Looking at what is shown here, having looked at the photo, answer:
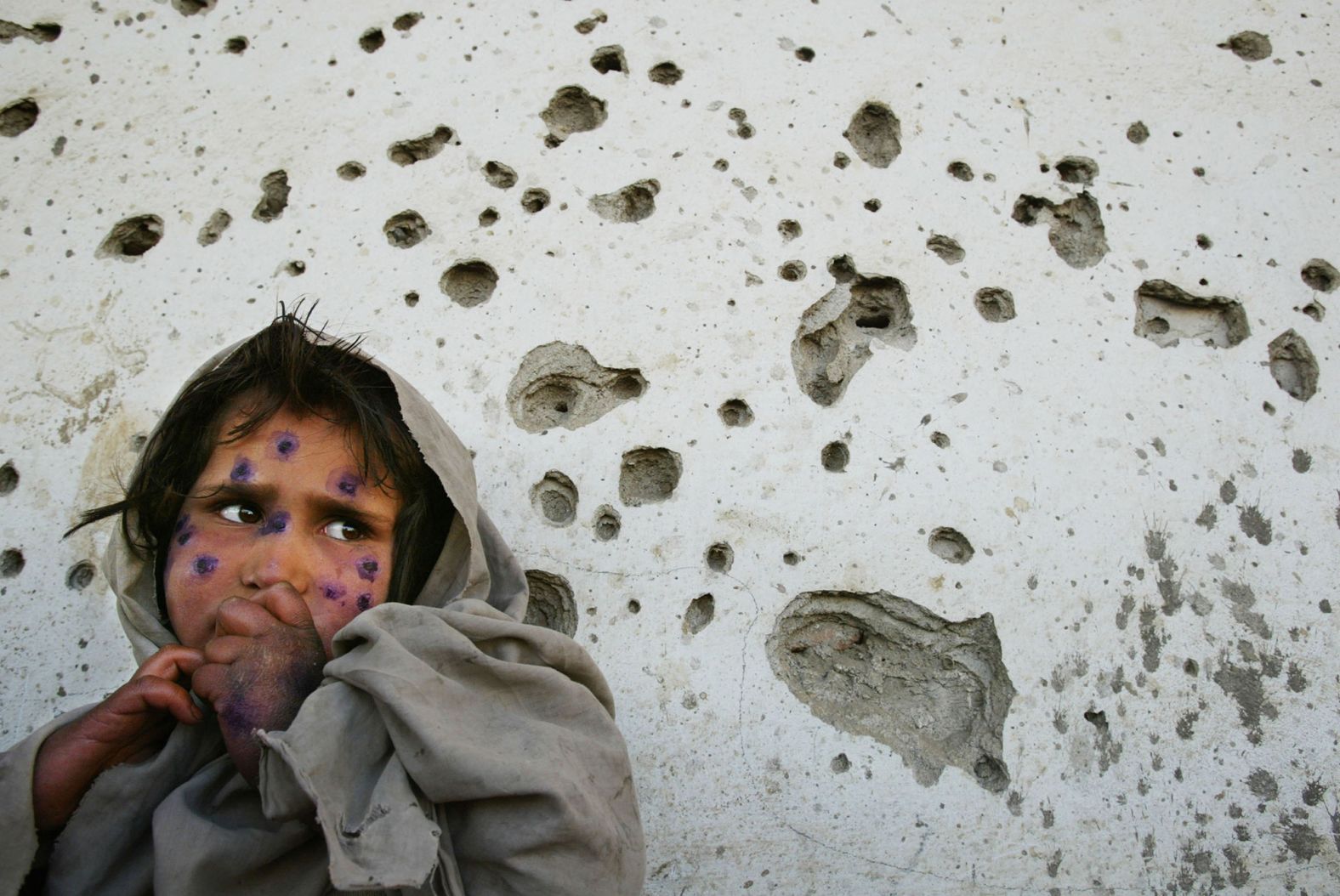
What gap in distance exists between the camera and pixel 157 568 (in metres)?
1.51

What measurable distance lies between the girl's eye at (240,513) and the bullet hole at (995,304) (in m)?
1.21

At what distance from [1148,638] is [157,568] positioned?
1.43 metres

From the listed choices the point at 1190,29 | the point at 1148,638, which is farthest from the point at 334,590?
the point at 1190,29

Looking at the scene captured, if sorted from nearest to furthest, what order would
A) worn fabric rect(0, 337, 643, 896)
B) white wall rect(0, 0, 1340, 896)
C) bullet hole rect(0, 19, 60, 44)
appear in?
1. worn fabric rect(0, 337, 643, 896)
2. white wall rect(0, 0, 1340, 896)
3. bullet hole rect(0, 19, 60, 44)

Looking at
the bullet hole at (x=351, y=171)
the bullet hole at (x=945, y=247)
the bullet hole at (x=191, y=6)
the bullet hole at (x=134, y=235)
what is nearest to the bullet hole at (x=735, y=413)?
the bullet hole at (x=945, y=247)

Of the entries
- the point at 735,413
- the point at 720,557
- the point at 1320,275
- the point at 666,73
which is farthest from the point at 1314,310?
the point at 666,73

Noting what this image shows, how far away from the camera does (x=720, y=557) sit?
176 centimetres

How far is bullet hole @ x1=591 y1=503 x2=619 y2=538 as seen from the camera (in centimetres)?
179

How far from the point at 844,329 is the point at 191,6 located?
145 cm

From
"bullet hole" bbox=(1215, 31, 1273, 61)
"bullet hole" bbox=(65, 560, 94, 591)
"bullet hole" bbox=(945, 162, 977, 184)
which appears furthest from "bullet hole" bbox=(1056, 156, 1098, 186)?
"bullet hole" bbox=(65, 560, 94, 591)

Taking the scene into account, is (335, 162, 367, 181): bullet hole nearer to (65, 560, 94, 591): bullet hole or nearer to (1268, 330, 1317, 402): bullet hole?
(65, 560, 94, 591): bullet hole

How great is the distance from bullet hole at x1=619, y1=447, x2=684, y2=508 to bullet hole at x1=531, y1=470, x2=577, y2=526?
8cm

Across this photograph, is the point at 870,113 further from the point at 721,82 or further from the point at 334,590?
the point at 334,590

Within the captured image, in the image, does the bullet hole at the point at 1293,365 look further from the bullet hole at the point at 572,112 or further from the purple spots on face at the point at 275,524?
the purple spots on face at the point at 275,524
